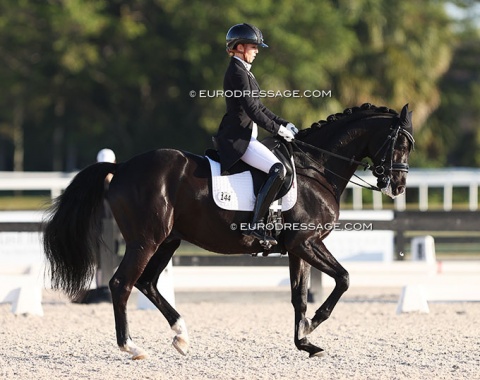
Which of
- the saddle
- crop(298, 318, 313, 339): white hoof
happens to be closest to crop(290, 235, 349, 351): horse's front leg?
crop(298, 318, 313, 339): white hoof

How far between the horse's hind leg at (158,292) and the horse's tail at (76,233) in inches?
17.0

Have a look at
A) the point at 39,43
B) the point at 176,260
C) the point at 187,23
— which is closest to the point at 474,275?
the point at 176,260

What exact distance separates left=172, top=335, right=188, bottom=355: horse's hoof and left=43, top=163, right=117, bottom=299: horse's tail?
2.92ft

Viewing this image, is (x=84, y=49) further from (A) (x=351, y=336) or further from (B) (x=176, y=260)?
(A) (x=351, y=336)

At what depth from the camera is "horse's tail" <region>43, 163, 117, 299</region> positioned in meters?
7.97

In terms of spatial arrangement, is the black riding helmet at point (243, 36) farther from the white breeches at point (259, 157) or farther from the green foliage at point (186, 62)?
the green foliage at point (186, 62)

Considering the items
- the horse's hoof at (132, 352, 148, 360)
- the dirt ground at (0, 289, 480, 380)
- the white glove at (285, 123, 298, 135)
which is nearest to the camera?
the dirt ground at (0, 289, 480, 380)

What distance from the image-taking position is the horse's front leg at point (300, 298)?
761 centimetres

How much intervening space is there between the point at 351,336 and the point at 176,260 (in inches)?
143

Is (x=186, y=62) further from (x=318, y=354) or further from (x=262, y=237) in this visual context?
(x=318, y=354)

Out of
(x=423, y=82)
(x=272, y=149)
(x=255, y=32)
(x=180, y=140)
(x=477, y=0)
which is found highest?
(x=477, y=0)

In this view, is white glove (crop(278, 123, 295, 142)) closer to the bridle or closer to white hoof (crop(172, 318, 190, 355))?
the bridle

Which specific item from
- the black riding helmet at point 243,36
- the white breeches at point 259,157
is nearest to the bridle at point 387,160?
the white breeches at point 259,157

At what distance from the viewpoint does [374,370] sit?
702cm
